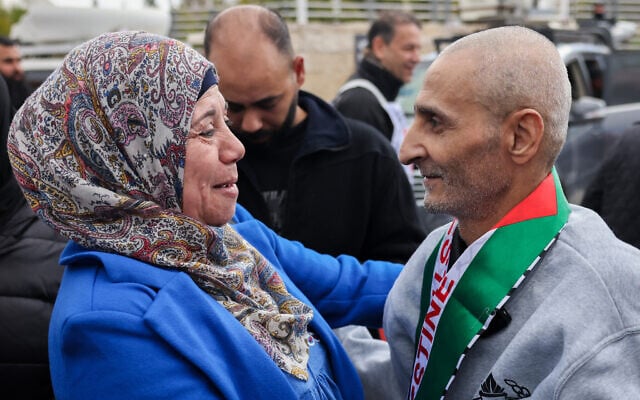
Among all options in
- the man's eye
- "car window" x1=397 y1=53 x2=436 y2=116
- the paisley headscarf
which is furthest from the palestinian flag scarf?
"car window" x1=397 y1=53 x2=436 y2=116

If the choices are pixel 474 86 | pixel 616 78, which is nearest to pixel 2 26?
pixel 616 78

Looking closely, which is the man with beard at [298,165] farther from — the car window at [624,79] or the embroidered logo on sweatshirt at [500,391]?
the car window at [624,79]

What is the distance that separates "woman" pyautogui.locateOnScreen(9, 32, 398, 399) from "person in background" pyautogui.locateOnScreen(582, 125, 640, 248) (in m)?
1.56

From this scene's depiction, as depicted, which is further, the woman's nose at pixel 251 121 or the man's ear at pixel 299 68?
the man's ear at pixel 299 68

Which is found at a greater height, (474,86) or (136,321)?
(474,86)

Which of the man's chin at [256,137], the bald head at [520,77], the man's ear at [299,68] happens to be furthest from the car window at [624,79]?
the bald head at [520,77]

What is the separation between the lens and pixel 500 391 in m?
1.61

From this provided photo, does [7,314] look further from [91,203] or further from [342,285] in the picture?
[342,285]

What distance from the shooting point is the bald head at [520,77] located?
169 cm

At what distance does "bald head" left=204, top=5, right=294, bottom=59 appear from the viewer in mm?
2896

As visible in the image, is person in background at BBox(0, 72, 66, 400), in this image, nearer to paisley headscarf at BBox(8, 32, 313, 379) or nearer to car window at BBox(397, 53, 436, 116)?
paisley headscarf at BBox(8, 32, 313, 379)

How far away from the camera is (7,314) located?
7.23 ft

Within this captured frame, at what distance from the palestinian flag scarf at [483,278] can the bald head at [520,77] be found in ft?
0.44

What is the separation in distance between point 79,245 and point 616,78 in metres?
8.39
